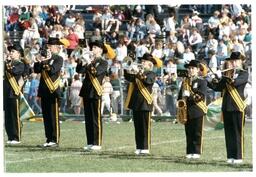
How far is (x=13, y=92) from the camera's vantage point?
50.7 ft

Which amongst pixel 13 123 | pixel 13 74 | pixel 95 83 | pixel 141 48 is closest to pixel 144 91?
pixel 95 83

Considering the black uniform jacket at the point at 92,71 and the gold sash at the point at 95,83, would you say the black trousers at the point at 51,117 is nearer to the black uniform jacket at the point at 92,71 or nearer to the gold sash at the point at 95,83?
the black uniform jacket at the point at 92,71

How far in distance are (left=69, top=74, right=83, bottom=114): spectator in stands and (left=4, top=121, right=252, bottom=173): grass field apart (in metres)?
1.93

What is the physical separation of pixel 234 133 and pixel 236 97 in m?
0.46

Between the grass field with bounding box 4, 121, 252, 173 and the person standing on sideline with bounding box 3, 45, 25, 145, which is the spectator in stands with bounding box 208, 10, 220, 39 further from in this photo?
the person standing on sideline with bounding box 3, 45, 25, 145

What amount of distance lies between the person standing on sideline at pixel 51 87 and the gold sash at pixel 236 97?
2.60 m

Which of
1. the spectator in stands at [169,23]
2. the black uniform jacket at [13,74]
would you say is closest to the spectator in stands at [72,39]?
the spectator in stands at [169,23]

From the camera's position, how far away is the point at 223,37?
20.2m

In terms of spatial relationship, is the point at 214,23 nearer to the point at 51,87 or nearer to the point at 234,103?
the point at 51,87

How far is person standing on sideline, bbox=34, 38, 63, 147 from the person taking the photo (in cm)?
1477

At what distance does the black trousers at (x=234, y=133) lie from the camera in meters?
13.5
